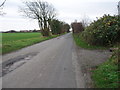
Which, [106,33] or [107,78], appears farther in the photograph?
[106,33]

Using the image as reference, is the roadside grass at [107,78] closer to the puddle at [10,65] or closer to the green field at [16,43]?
the puddle at [10,65]

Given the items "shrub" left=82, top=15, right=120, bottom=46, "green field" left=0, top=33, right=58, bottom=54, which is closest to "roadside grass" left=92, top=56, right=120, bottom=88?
"shrub" left=82, top=15, right=120, bottom=46

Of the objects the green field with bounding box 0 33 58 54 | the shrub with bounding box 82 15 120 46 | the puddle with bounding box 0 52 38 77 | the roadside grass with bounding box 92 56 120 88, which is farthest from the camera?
the green field with bounding box 0 33 58 54

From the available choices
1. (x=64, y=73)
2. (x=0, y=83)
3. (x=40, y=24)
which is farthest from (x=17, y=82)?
(x=40, y=24)

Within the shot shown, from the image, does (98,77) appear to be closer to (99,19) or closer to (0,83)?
(0,83)

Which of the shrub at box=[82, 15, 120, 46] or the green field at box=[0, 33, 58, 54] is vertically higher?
the shrub at box=[82, 15, 120, 46]

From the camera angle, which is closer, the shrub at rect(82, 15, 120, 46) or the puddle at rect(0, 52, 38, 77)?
the puddle at rect(0, 52, 38, 77)

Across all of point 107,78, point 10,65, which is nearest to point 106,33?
point 107,78

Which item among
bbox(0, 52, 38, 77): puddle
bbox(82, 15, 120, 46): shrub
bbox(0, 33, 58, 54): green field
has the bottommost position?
bbox(0, 52, 38, 77): puddle

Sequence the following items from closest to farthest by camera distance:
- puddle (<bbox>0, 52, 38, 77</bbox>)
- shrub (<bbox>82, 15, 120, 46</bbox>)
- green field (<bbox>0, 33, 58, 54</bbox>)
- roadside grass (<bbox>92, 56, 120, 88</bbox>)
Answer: roadside grass (<bbox>92, 56, 120, 88</bbox>), puddle (<bbox>0, 52, 38, 77</bbox>), shrub (<bbox>82, 15, 120, 46</bbox>), green field (<bbox>0, 33, 58, 54</bbox>)

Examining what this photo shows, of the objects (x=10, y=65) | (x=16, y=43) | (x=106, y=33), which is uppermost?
(x=106, y=33)

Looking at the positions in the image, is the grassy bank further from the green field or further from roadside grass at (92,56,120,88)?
the green field

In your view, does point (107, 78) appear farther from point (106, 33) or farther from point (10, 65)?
point (106, 33)

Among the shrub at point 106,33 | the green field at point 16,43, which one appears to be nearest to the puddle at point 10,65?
the green field at point 16,43
